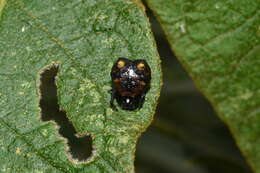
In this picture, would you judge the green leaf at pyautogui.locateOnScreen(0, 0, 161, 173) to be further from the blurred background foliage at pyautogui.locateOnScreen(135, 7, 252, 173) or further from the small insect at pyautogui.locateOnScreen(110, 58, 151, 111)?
the blurred background foliage at pyautogui.locateOnScreen(135, 7, 252, 173)

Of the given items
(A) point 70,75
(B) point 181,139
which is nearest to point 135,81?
(A) point 70,75

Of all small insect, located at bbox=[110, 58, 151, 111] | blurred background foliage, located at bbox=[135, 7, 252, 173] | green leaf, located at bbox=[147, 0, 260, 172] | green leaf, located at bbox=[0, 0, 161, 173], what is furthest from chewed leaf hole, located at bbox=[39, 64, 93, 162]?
blurred background foliage, located at bbox=[135, 7, 252, 173]

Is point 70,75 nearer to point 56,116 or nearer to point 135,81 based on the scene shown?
point 56,116

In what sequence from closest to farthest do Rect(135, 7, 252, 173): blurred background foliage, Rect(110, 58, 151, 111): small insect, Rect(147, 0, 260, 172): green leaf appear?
Rect(147, 0, 260, 172): green leaf
Rect(110, 58, 151, 111): small insect
Rect(135, 7, 252, 173): blurred background foliage

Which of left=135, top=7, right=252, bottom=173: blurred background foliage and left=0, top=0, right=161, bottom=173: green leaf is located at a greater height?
left=0, top=0, right=161, bottom=173: green leaf

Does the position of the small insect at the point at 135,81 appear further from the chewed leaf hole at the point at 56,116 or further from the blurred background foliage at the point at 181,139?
the blurred background foliage at the point at 181,139

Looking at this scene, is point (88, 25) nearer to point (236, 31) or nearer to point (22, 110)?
point (22, 110)
